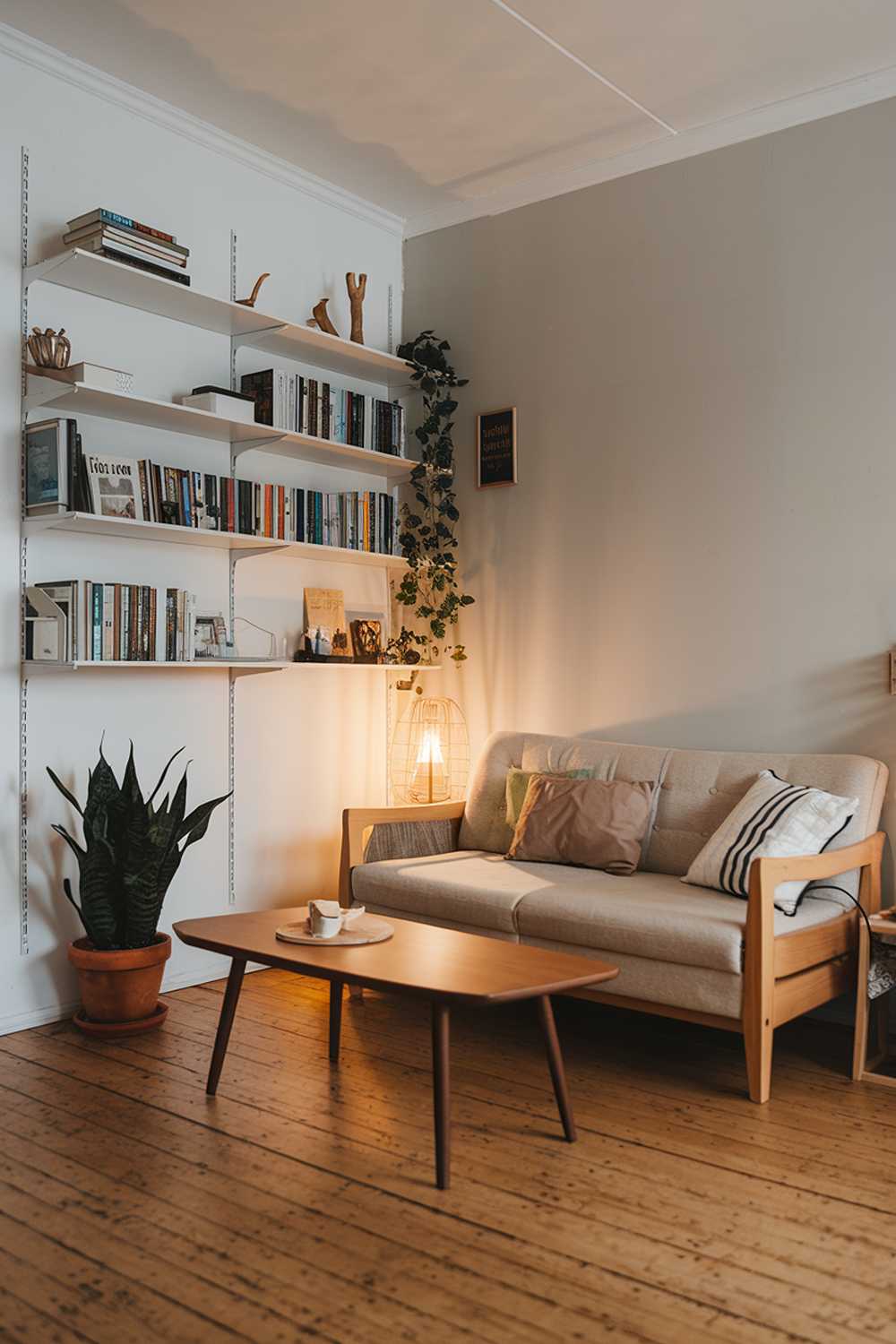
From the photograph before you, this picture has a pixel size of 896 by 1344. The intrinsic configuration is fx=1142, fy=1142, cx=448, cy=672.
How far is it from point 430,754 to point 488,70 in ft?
7.88

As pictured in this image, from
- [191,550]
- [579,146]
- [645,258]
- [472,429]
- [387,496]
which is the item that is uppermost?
[579,146]

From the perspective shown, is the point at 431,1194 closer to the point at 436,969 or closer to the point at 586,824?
the point at 436,969

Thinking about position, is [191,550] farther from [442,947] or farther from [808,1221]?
[808,1221]

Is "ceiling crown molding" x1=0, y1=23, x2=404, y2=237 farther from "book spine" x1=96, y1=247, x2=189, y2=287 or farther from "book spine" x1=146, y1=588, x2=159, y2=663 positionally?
"book spine" x1=146, y1=588, x2=159, y2=663

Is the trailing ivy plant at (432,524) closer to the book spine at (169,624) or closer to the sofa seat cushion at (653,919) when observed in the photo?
the book spine at (169,624)

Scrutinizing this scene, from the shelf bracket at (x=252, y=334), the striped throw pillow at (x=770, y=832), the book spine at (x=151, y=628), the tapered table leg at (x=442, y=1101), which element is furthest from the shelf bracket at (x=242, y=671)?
the tapered table leg at (x=442, y=1101)

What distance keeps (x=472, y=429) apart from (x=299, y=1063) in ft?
8.58

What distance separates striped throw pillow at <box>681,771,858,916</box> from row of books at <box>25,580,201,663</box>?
Answer: 5.97 feet

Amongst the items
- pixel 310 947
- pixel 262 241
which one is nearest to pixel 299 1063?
pixel 310 947

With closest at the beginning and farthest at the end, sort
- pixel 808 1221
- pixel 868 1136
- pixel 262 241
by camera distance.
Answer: pixel 808 1221, pixel 868 1136, pixel 262 241

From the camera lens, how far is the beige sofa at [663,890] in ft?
9.46

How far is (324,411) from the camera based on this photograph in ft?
14.2

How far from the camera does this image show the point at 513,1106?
9.25ft

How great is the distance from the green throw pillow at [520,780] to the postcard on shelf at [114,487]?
1.55 meters
